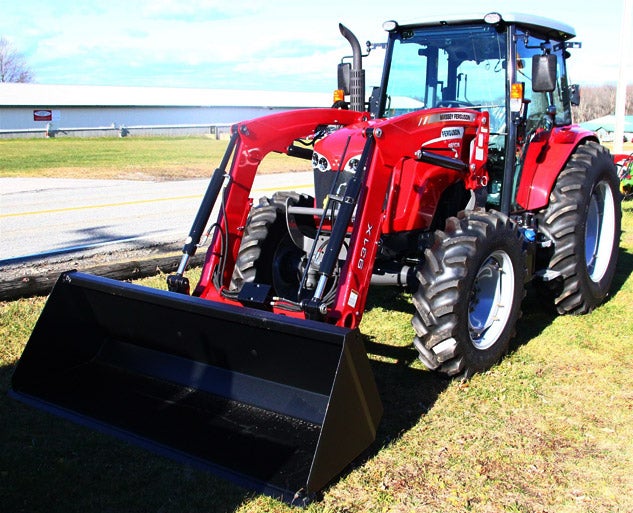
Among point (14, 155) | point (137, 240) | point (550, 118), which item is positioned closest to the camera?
point (550, 118)

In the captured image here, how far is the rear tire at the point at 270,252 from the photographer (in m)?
5.65

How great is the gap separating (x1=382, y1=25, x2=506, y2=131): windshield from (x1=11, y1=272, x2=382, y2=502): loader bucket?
3081 millimetres

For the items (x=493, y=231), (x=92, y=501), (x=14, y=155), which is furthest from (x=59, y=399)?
(x=14, y=155)

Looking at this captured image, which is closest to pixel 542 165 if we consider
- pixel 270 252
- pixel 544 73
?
pixel 544 73

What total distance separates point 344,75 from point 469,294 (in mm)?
2660

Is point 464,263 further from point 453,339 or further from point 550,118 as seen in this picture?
point 550,118

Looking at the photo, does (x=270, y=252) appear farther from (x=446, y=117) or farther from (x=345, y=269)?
(x=446, y=117)

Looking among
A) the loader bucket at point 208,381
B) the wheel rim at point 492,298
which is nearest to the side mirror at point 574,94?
the wheel rim at point 492,298

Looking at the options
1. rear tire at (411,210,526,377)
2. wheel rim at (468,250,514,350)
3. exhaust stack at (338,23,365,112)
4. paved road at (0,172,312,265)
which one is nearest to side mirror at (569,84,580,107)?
exhaust stack at (338,23,365,112)

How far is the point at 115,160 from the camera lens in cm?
2377

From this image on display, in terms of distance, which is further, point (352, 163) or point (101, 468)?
point (352, 163)

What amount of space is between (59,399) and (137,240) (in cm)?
531

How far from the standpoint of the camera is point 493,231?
5156 millimetres

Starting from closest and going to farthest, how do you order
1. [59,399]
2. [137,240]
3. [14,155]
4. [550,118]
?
[59,399] → [550,118] → [137,240] → [14,155]
